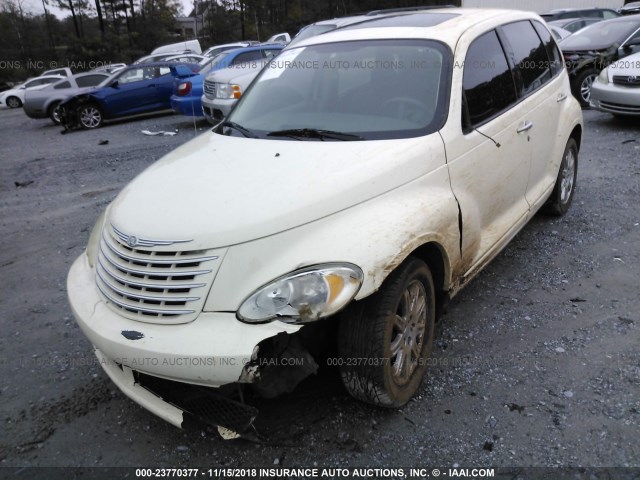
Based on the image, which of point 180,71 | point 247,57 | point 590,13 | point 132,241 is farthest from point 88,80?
point 590,13

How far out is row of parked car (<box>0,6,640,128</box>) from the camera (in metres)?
8.47

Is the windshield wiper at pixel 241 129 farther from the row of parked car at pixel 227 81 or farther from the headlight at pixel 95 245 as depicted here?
the row of parked car at pixel 227 81

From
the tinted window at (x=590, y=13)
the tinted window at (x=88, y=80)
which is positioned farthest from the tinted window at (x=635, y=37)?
the tinted window at (x=88, y=80)

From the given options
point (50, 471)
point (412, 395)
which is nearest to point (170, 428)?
point (50, 471)

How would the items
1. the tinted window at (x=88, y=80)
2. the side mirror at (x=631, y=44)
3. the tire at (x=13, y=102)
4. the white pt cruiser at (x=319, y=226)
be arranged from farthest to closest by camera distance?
the tire at (x=13, y=102), the tinted window at (x=88, y=80), the side mirror at (x=631, y=44), the white pt cruiser at (x=319, y=226)

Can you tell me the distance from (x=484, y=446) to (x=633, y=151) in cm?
632

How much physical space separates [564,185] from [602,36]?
7.14 metres

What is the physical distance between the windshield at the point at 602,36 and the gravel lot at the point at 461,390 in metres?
6.61

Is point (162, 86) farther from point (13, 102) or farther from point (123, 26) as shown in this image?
point (123, 26)

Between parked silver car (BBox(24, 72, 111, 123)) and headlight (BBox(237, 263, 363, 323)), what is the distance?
49.8 ft

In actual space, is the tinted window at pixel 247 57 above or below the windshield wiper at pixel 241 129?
above

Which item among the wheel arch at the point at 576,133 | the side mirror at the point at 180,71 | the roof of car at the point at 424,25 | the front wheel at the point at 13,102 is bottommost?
the front wheel at the point at 13,102

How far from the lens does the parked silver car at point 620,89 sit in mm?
8008

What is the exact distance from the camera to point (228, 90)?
9.57 m
